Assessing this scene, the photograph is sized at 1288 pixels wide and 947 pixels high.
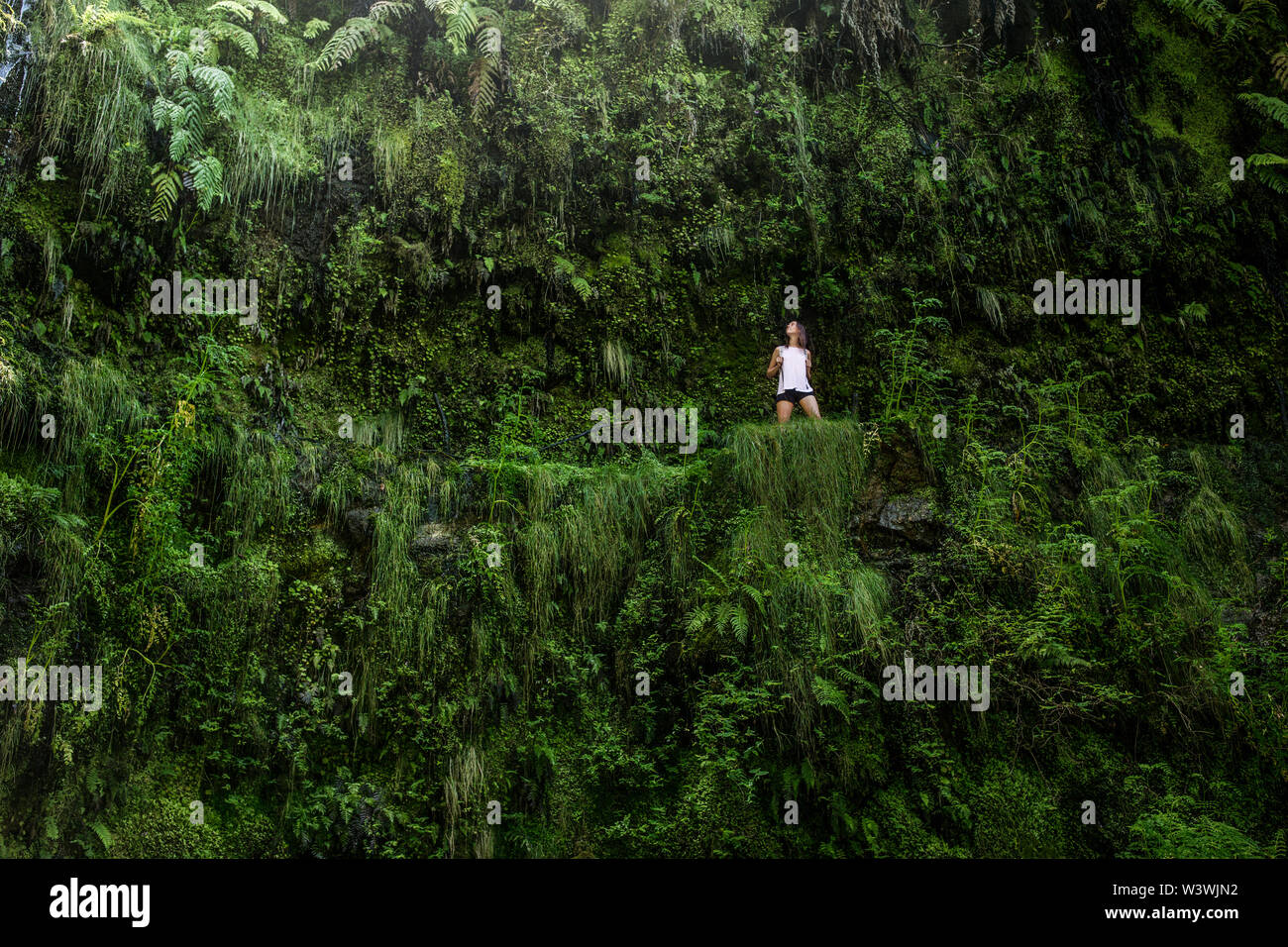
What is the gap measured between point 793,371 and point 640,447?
1.57 m

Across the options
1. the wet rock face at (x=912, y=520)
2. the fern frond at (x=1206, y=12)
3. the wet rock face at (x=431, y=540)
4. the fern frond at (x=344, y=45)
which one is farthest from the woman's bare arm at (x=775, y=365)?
the fern frond at (x=1206, y=12)

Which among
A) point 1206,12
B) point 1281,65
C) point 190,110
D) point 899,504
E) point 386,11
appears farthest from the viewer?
point 1206,12

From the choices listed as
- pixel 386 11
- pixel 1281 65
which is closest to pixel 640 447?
pixel 386 11

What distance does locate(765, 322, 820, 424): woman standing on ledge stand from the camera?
708 cm

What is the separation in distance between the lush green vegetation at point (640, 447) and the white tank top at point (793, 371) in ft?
1.62

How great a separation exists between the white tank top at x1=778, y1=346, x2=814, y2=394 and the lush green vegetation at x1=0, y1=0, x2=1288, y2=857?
0.49m

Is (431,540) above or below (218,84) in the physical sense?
below

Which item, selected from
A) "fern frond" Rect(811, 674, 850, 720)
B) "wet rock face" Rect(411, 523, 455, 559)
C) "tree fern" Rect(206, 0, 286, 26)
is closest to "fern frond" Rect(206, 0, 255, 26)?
"tree fern" Rect(206, 0, 286, 26)

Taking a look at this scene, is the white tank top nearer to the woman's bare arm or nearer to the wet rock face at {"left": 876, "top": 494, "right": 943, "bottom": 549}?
the woman's bare arm

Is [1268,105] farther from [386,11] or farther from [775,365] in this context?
[386,11]

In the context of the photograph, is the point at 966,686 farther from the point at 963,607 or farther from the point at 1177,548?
the point at 1177,548

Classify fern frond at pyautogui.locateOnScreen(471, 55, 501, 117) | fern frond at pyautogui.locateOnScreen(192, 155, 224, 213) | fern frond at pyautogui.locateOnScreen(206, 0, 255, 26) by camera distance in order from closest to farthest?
fern frond at pyautogui.locateOnScreen(192, 155, 224, 213) → fern frond at pyautogui.locateOnScreen(206, 0, 255, 26) → fern frond at pyautogui.locateOnScreen(471, 55, 501, 117)

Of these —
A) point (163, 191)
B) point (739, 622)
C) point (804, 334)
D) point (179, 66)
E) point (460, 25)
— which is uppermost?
point (460, 25)

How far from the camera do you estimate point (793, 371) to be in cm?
714
